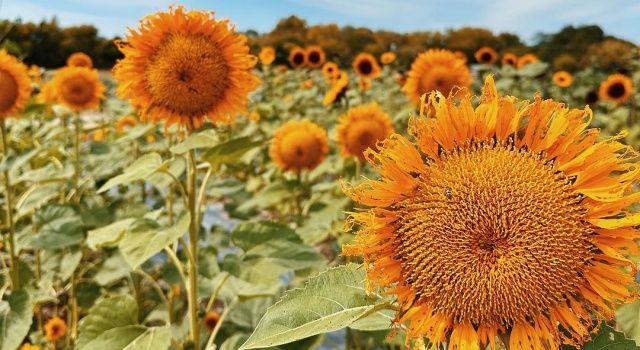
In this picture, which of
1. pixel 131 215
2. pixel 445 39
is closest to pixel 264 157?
pixel 131 215

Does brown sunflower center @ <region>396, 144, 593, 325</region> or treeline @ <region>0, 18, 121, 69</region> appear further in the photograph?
treeline @ <region>0, 18, 121, 69</region>

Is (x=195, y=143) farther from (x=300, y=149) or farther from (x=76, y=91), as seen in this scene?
(x=76, y=91)

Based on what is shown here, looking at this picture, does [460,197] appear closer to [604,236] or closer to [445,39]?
[604,236]

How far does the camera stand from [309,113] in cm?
614

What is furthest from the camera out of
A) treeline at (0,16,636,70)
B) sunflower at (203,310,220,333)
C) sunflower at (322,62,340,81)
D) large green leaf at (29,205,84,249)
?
treeline at (0,16,636,70)

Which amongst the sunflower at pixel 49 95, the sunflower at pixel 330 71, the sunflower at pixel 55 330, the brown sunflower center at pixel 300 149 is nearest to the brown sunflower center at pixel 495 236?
the brown sunflower center at pixel 300 149

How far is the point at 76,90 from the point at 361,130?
1.95 m

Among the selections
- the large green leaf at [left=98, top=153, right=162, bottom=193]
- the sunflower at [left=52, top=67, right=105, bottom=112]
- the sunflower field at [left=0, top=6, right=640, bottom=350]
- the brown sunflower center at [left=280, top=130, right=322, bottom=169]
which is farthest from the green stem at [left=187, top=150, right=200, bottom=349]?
the sunflower at [left=52, top=67, right=105, bottom=112]

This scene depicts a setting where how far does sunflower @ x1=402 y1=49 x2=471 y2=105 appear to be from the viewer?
396 cm

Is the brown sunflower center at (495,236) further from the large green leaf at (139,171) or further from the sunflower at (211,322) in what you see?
the sunflower at (211,322)

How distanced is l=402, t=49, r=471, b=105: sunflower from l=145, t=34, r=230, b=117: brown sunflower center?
214 cm

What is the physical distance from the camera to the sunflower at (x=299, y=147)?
341 cm

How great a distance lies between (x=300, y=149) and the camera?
11.2 feet

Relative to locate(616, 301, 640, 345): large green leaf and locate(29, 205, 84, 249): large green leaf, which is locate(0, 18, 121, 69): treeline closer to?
locate(29, 205, 84, 249): large green leaf
